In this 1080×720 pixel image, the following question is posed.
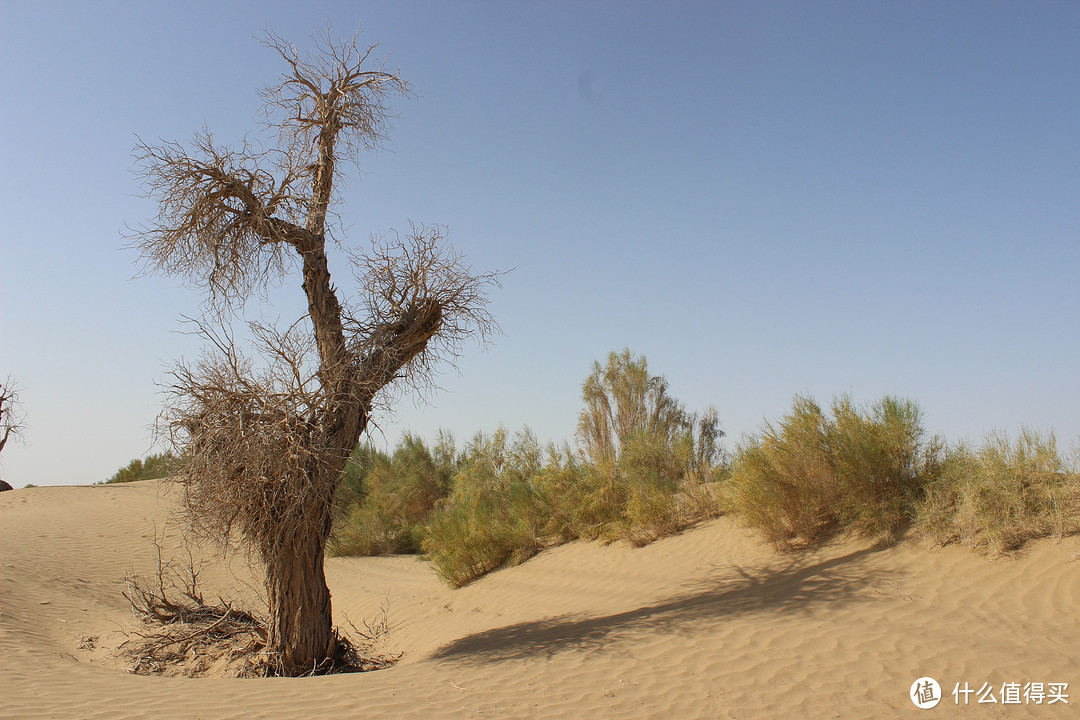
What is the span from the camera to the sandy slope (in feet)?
17.6

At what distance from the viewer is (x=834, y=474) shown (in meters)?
10.2

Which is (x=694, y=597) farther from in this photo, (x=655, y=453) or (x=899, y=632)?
(x=655, y=453)

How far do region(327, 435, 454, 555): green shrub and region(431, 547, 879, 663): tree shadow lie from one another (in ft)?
31.5

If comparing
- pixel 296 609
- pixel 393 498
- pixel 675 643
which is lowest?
pixel 675 643

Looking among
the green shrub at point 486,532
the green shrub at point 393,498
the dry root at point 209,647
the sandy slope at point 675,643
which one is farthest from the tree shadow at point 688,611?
the green shrub at point 393,498

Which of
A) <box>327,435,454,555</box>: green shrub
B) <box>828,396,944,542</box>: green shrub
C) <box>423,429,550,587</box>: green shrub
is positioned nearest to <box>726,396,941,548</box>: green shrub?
<box>828,396,944,542</box>: green shrub

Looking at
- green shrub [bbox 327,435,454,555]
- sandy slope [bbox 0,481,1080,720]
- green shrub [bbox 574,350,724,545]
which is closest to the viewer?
sandy slope [bbox 0,481,1080,720]

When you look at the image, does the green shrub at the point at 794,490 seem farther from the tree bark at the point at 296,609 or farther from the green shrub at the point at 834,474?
the tree bark at the point at 296,609

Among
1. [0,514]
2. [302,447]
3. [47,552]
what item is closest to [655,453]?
[302,447]

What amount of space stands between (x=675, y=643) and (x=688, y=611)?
1.40 m

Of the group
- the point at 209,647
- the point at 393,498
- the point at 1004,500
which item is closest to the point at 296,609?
the point at 209,647

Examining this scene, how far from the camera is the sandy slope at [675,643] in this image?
5363 millimetres

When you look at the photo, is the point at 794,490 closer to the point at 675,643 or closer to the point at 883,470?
the point at 883,470

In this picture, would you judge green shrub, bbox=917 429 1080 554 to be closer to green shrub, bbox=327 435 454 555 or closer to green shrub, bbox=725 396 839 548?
green shrub, bbox=725 396 839 548
